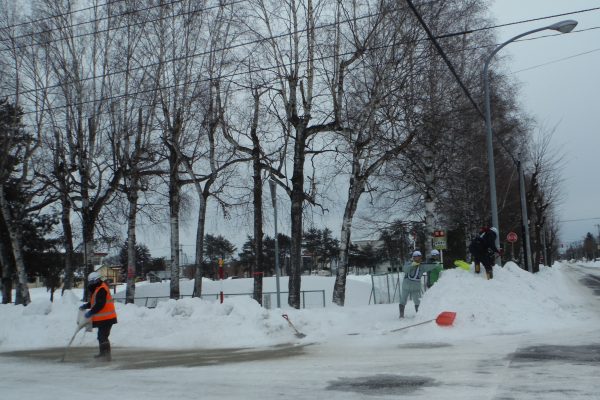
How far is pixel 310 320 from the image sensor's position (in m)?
14.2

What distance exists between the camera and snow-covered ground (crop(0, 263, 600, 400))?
7352mm

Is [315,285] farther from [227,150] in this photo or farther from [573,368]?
[573,368]

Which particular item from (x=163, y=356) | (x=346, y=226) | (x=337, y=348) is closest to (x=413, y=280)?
(x=337, y=348)

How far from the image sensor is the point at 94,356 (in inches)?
456

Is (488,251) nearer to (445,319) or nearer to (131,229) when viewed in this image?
(445,319)

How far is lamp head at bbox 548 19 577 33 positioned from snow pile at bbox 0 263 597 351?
21.5ft

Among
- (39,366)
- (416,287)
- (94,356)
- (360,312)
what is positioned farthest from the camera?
(360,312)

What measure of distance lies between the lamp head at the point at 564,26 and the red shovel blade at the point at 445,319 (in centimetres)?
833

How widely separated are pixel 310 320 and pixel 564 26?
1003 centimetres

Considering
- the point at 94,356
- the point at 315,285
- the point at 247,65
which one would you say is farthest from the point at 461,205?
the point at 94,356

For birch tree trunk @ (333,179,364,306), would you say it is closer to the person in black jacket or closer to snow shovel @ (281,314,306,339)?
the person in black jacket

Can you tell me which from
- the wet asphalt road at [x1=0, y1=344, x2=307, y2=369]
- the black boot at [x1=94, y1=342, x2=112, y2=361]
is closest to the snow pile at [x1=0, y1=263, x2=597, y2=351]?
the wet asphalt road at [x1=0, y1=344, x2=307, y2=369]

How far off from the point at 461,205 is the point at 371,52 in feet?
57.9

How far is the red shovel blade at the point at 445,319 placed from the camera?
40.9 ft
